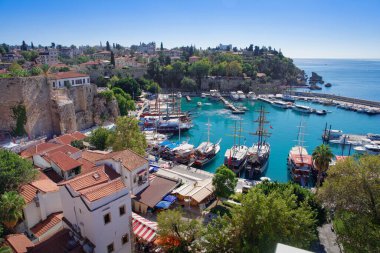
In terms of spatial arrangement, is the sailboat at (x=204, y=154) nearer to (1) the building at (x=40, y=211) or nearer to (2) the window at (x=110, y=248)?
(1) the building at (x=40, y=211)

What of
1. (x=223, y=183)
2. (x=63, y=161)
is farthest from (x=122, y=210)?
(x=223, y=183)

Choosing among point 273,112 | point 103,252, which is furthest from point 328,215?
point 273,112

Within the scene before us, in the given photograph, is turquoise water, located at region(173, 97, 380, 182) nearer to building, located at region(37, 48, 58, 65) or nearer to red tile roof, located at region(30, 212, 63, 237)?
red tile roof, located at region(30, 212, 63, 237)

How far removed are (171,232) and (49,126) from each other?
3059cm

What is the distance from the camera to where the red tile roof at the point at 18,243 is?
14062 millimetres

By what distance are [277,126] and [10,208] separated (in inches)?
2188

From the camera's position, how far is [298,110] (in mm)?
73562

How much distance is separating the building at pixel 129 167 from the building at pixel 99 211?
5397 mm

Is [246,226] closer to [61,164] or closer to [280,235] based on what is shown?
[280,235]

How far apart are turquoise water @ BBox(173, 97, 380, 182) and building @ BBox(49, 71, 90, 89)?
21.0 metres

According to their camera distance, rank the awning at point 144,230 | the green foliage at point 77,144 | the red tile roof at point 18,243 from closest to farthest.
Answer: the red tile roof at point 18,243 < the awning at point 144,230 < the green foliage at point 77,144

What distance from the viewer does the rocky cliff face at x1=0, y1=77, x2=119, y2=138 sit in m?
32.8

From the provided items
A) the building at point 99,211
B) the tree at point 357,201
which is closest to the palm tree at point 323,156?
the tree at point 357,201

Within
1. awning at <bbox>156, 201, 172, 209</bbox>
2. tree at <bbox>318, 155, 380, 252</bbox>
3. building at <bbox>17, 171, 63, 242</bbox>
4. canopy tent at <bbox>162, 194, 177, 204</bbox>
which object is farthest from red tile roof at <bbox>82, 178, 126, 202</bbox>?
tree at <bbox>318, 155, 380, 252</bbox>
